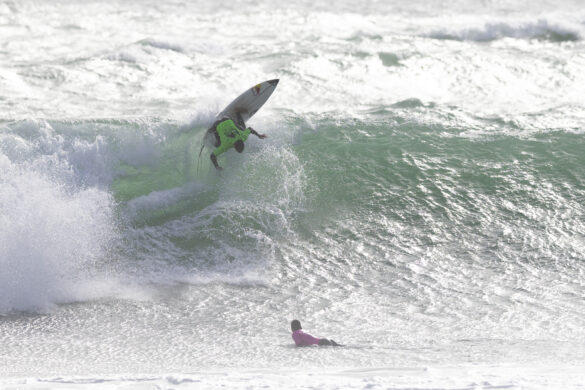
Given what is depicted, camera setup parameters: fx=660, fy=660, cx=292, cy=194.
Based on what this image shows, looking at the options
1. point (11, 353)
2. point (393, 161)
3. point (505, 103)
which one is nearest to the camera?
point (11, 353)

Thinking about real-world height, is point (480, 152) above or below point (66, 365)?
above

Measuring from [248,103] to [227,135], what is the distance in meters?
1.57

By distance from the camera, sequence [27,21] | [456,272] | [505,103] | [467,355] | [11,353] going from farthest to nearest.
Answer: [27,21] < [505,103] < [456,272] < [11,353] < [467,355]

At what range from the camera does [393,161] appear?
1326 centimetres

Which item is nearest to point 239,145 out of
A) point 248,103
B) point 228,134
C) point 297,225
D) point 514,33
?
point 228,134

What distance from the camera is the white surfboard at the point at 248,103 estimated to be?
13617 mm

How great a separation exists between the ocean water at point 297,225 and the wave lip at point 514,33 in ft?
12.1

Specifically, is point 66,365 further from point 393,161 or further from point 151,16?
point 151,16

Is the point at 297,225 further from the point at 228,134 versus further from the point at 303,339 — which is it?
the point at 303,339

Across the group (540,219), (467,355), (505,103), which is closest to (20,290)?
(467,355)

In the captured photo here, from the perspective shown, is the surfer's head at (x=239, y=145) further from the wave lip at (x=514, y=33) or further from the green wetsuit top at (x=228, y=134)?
the wave lip at (x=514, y=33)

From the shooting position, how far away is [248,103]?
13836 mm

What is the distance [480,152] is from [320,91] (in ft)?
17.5

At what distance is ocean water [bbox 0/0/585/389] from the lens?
7.60 m
